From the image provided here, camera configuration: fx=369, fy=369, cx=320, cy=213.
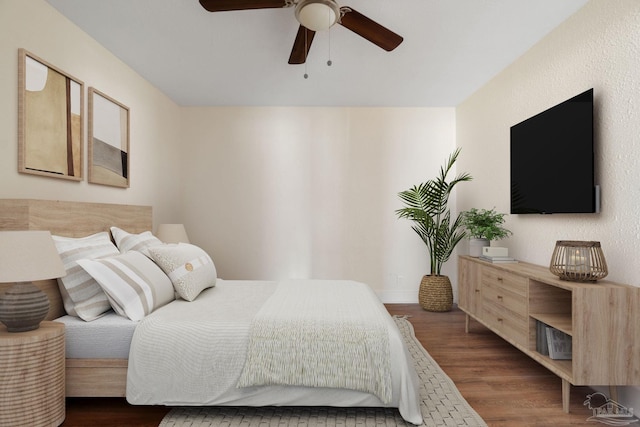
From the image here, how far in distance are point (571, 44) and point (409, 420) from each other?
105 inches

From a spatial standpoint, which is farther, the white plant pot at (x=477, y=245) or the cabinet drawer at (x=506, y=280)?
the white plant pot at (x=477, y=245)

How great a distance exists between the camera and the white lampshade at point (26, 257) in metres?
1.60

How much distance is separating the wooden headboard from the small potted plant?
3.01 meters

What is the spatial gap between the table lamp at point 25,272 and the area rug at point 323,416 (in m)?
0.83

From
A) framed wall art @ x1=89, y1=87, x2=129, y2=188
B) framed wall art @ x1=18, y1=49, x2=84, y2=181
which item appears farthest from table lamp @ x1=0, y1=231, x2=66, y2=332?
framed wall art @ x1=89, y1=87, x2=129, y2=188

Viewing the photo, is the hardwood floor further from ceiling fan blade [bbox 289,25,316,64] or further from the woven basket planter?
ceiling fan blade [bbox 289,25,316,64]

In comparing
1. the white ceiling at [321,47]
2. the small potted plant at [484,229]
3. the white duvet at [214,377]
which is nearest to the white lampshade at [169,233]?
the white ceiling at [321,47]

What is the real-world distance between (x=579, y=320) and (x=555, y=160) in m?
1.23

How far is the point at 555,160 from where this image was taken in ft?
8.68

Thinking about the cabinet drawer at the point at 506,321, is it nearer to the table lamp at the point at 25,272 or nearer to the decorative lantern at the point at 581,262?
the decorative lantern at the point at 581,262

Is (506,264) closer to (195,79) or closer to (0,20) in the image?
(195,79)

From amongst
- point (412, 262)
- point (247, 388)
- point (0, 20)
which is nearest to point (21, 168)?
point (0, 20)

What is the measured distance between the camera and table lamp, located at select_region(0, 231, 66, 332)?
1613 mm

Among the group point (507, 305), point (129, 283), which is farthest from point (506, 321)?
point (129, 283)
